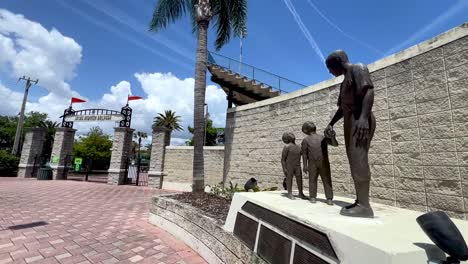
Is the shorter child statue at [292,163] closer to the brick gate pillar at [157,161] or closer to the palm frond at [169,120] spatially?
the brick gate pillar at [157,161]

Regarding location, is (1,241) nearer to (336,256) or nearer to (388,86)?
(336,256)

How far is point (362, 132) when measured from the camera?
259cm

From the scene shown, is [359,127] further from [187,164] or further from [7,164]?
[7,164]

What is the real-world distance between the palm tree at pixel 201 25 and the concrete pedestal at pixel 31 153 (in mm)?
13839

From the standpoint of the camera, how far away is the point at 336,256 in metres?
1.83

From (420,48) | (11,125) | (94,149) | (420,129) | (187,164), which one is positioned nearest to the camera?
(420,129)

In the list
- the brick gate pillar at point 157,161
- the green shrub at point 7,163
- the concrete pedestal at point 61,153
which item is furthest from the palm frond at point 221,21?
the green shrub at point 7,163

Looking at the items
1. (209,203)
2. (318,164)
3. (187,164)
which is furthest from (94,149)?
(318,164)

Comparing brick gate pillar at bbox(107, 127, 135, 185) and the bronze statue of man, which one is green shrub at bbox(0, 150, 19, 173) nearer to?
brick gate pillar at bbox(107, 127, 135, 185)

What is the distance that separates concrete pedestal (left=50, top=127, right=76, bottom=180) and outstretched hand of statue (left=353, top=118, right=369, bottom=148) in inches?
730

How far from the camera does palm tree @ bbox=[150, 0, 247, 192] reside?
25.6 ft

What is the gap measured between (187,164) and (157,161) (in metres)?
1.89

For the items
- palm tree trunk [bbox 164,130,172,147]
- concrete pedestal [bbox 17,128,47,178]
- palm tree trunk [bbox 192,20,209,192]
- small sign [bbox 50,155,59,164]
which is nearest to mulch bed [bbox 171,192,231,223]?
palm tree trunk [bbox 192,20,209,192]

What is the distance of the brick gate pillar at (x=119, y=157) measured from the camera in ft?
46.9
